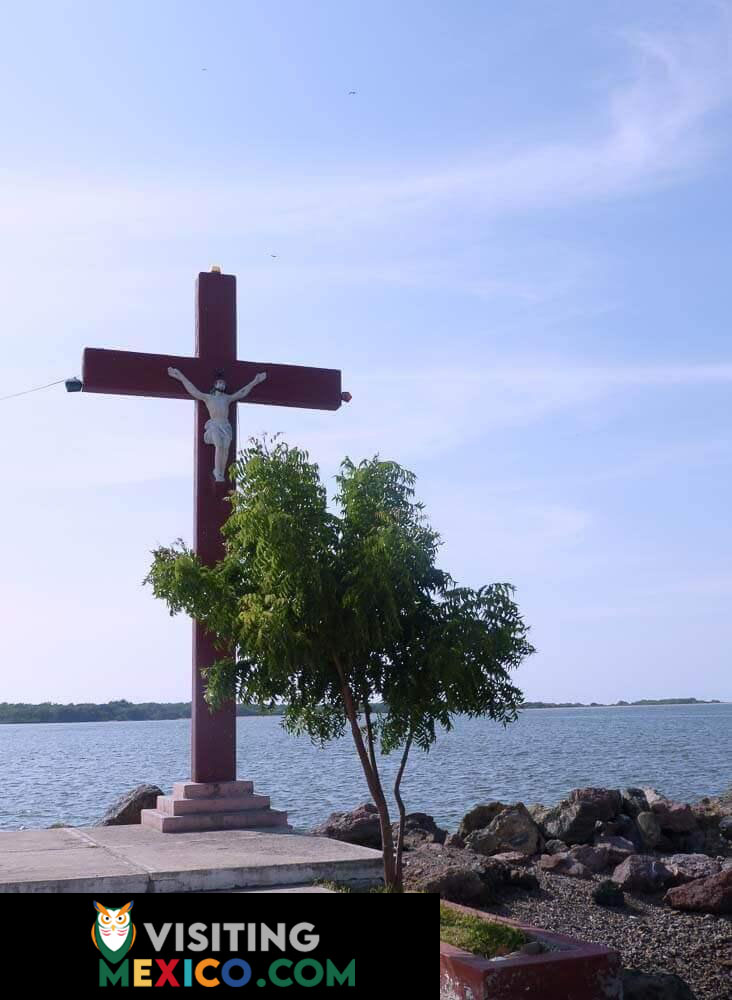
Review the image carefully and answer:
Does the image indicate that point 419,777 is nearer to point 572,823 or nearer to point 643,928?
point 572,823

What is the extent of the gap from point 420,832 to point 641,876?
584 centimetres

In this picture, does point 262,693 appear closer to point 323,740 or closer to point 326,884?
point 323,740

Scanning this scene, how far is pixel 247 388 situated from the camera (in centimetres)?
1480

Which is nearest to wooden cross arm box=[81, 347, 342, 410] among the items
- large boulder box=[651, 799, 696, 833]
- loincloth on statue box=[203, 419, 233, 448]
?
loincloth on statue box=[203, 419, 233, 448]

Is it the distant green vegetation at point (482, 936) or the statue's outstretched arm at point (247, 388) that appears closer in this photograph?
the distant green vegetation at point (482, 936)

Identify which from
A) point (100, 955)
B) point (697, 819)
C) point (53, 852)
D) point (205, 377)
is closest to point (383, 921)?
point (100, 955)

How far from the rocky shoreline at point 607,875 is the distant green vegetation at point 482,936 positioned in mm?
1582

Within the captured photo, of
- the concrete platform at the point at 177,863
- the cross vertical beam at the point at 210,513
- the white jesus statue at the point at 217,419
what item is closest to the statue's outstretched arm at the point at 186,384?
the white jesus statue at the point at 217,419

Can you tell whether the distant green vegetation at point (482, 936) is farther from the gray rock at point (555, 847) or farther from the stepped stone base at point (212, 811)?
the gray rock at point (555, 847)

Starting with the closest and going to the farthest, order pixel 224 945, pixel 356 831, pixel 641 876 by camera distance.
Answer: pixel 224 945 < pixel 641 876 < pixel 356 831

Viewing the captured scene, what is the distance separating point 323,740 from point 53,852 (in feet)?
8.94

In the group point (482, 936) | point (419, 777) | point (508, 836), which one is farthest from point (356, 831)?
point (419, 777)

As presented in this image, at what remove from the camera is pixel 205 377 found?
14.7m

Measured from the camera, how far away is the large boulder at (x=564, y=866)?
52.9 feet
